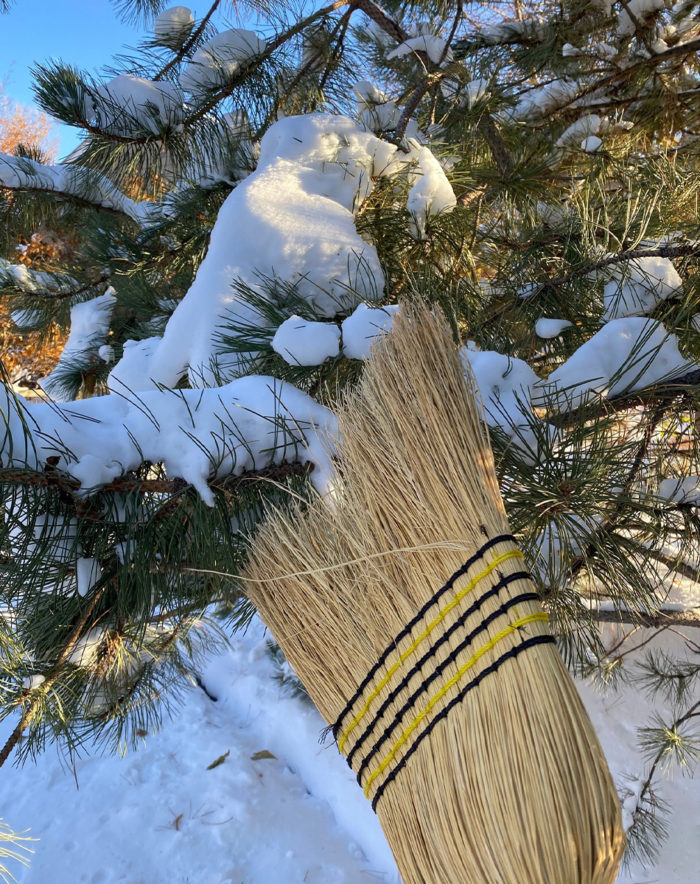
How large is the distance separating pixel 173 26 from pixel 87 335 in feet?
2.40

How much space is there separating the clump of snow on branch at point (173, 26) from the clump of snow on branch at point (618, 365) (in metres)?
1.06

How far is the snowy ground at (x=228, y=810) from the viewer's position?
1.34m

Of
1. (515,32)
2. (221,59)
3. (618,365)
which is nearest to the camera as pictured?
(618,365)

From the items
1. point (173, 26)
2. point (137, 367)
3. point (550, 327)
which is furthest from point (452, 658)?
point (173, 26)

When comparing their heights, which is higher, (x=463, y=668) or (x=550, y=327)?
(x=550, y=327)

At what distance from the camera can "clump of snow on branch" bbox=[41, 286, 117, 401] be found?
144 centimetres

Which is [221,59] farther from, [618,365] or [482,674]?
[482,674]

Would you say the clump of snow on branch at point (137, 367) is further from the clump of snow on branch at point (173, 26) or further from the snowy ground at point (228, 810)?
the snowy ground at point (228, 810)

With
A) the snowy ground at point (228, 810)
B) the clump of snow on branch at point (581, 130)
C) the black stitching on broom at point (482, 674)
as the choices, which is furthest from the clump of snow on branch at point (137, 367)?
the clump of snow on branch at point (581, 130)

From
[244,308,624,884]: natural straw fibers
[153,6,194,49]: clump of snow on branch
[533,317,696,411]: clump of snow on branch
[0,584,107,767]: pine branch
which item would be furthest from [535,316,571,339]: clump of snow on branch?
[153,6,194,49]: clump of snow on branch

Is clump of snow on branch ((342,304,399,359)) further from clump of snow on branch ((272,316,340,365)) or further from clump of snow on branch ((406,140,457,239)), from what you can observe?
clump of snow on branch ((406,140,457,239))

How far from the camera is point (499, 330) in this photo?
0.73 meters

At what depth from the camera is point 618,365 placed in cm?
54

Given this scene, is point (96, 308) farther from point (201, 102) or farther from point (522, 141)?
point (522, 141)
